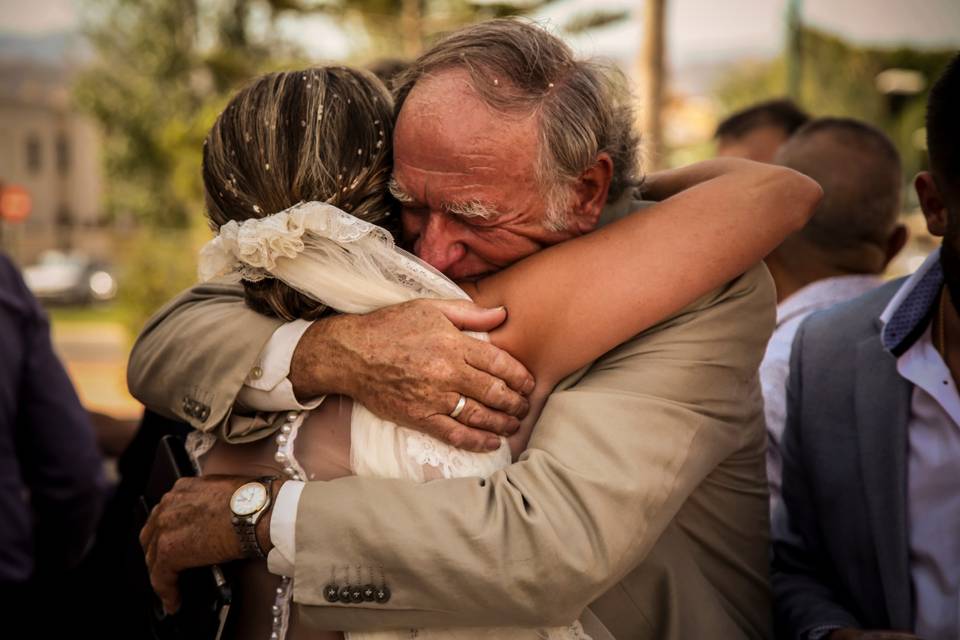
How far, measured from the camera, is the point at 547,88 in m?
1.95

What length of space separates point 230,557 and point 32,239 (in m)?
46.4

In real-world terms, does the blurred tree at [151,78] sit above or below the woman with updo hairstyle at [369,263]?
below

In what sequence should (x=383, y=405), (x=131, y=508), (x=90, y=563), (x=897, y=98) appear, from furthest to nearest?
1. (x=897, y=98)
2. (x=90, y=563)
3. (x=131, y=508)
4. (x=383, y=405)

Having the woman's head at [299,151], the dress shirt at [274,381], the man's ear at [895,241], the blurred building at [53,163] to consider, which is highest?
the woman's head at [299,151]

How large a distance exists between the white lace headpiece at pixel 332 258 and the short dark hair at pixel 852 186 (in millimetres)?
2121

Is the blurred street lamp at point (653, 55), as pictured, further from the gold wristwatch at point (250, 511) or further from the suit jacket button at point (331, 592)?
the suit jacket button at point (331, 592)

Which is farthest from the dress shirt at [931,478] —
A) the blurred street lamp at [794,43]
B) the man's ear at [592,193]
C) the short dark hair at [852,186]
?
the blurred street lamp at [794,43]

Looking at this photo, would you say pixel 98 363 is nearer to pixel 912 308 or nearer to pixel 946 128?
pixel 912 308

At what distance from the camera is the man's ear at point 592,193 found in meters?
2.03

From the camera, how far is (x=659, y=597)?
1930mm

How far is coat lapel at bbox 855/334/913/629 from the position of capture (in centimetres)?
220

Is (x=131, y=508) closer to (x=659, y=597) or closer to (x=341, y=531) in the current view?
(x=341, y=531)

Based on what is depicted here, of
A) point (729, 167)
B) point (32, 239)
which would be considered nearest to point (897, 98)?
point (729, 167)

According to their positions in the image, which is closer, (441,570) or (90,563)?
(441,570)
